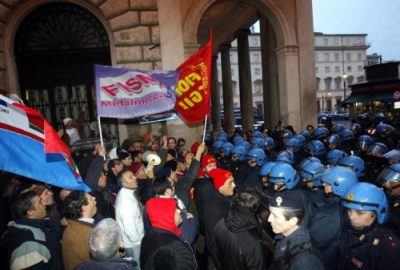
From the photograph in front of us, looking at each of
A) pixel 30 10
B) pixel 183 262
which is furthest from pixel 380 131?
pixel 30 10

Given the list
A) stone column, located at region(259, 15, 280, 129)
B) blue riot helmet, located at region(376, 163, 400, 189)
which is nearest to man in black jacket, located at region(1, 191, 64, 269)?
blue riot helmet, located at region(376, 163, 400, 189)

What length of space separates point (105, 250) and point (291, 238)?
4.92 ft

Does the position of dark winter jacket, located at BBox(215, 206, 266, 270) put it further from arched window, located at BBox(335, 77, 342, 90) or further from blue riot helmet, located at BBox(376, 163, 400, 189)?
arched window, located at BBox(335, 77, 342, 90)

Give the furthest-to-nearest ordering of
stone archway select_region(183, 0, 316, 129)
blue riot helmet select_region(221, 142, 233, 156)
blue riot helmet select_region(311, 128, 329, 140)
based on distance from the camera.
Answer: stone archway select_region(183, 0, 316, 129) < blue riot helmet select_region(311, 128, 329, 140) < blue riot helmet select_region(221, 142, 233, 156)

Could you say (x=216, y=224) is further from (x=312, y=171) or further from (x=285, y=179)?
(x=312, y=171)

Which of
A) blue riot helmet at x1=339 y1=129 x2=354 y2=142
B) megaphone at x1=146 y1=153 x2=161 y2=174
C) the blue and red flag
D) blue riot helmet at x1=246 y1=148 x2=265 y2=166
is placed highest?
the blue and red flag

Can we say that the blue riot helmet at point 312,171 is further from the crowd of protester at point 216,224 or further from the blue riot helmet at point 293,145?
the blue riot helmet at point 293,145

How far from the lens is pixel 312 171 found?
4699 millimetres

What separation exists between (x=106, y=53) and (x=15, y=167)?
7116 mm

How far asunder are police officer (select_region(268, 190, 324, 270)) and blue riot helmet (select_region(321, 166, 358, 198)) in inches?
53.8

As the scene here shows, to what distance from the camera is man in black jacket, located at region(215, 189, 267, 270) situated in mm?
2994

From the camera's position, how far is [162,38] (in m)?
9.70

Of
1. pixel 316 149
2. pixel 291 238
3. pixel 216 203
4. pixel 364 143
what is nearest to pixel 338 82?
pixel 364 143

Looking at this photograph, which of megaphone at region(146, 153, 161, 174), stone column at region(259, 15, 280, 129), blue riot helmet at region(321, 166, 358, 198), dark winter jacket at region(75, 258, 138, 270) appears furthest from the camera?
stone column at region(259, 15, 280, 129)
